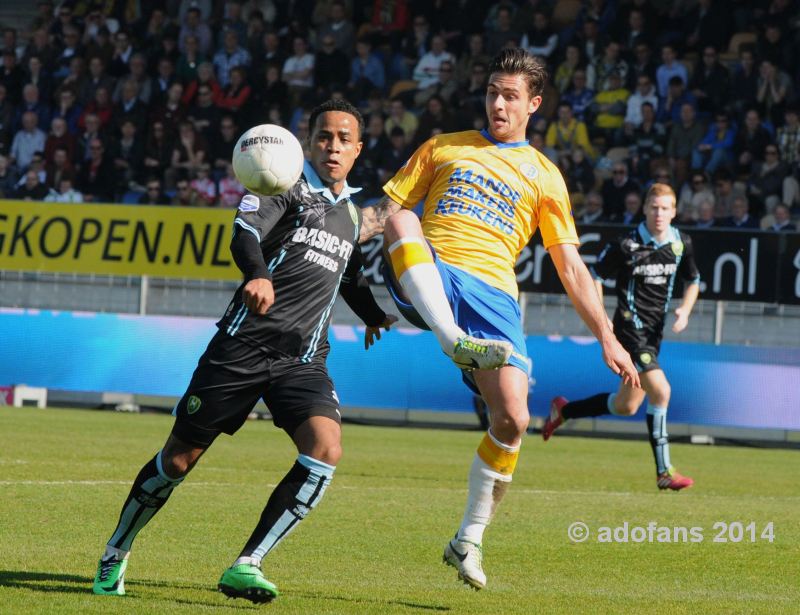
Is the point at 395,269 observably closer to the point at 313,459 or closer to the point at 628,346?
the point at 313,459

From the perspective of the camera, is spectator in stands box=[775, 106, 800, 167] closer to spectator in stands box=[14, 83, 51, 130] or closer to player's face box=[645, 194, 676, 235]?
player's face box=[645, 194, 676, 235]

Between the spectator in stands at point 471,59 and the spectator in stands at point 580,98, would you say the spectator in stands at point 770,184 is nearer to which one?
the spectator in stands at point 580,98

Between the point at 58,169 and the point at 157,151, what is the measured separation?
1710 mm

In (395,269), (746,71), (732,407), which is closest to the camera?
(395,269)

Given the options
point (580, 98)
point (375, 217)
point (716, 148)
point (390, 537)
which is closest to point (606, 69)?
point (580, 98)

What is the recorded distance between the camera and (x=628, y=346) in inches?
458

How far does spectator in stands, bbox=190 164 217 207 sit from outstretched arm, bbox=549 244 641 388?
15.2 m

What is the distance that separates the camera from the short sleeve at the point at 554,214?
6.30 metres

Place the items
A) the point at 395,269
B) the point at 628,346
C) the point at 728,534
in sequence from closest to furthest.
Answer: the point at 395,269 → the point at 728,534 → the point at 628,346

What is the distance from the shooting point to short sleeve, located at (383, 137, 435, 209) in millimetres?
6430

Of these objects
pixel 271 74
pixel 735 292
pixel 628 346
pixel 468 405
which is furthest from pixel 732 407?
pixel 271 74

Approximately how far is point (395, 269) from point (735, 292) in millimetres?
11561

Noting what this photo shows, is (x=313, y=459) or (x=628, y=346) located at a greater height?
(x=313, y=459)

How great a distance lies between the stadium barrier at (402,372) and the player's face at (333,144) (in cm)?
1108
